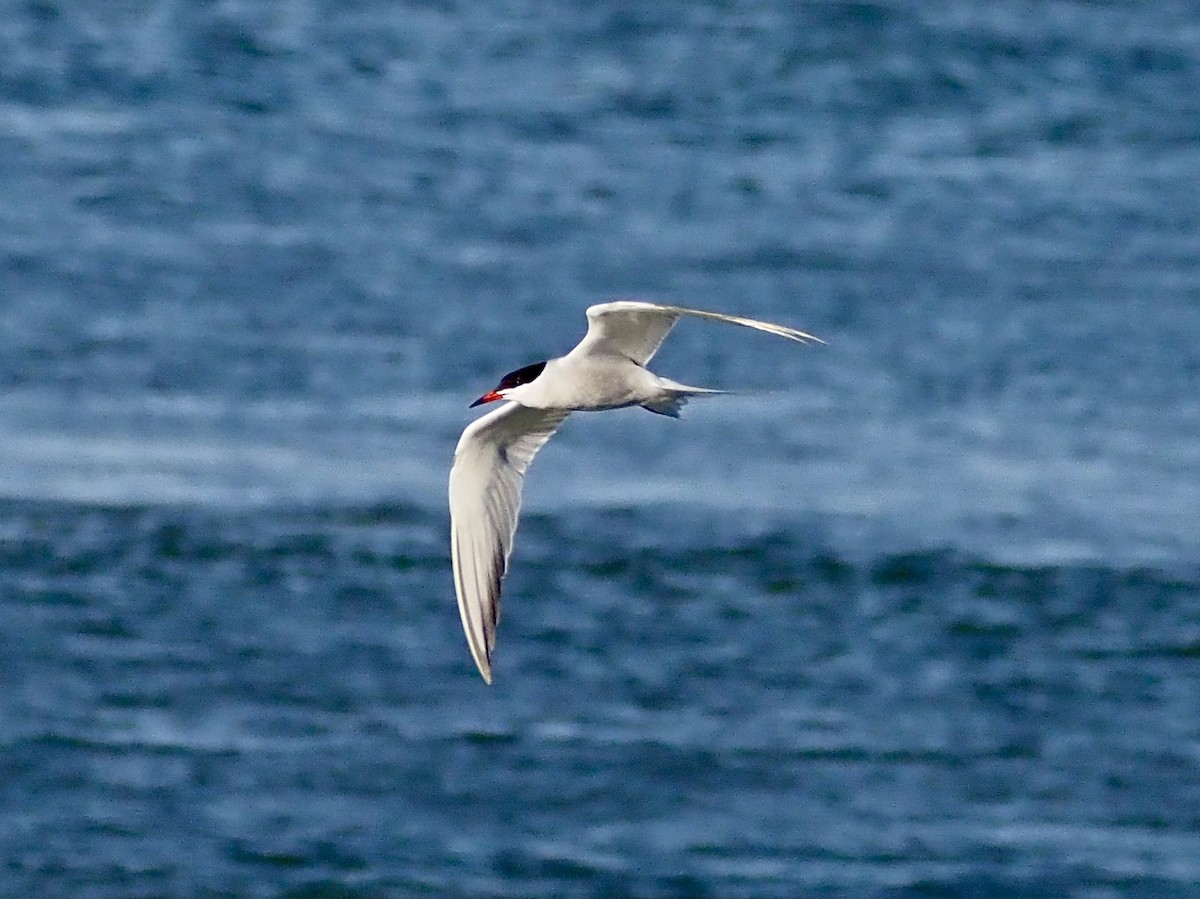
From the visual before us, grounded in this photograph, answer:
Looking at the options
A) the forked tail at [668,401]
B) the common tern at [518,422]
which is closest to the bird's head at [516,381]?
the common tern at [518,422]

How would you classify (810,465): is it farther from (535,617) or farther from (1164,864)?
(1164,864)

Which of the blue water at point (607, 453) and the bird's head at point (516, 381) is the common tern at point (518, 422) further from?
the blue water at point (607, 453)

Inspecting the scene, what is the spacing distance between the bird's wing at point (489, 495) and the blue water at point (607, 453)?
393 centimetres

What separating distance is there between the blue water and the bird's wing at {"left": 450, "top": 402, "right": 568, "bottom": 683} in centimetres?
393

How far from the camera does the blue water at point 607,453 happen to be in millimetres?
13742

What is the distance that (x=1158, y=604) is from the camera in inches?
639

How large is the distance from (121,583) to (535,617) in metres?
2.76

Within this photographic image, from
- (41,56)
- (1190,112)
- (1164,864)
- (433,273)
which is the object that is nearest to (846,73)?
(1190,112)

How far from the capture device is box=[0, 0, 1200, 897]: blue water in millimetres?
13742

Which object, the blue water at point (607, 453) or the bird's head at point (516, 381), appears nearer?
the bird's head at point (516, 381)

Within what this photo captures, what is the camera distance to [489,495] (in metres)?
9.59

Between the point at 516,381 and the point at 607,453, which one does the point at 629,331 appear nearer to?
the point at 516,381

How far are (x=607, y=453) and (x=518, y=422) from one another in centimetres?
851

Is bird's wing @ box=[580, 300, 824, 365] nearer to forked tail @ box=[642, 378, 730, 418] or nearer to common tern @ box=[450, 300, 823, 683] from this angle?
common tern @ box=[450, 300, 823, 683]
